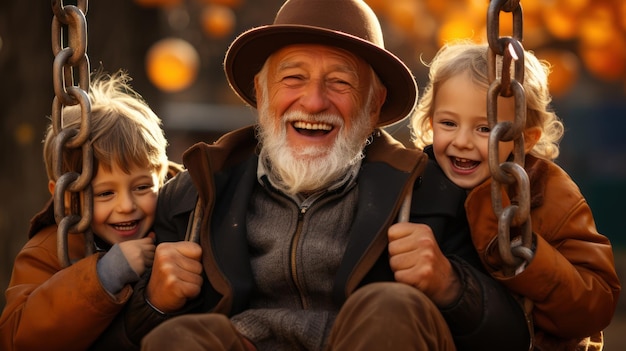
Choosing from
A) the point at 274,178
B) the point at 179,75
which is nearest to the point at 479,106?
the point at 274,178

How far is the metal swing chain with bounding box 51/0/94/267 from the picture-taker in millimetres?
3973

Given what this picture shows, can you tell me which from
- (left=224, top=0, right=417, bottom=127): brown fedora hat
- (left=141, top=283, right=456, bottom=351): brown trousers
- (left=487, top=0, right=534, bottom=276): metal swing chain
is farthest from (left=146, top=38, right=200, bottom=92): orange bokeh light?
(left=141, top=283, right=456, bottom=351): brown trousers

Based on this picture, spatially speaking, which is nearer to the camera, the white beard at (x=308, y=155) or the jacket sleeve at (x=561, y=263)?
the jacket sleeve at (x=561, y=263)

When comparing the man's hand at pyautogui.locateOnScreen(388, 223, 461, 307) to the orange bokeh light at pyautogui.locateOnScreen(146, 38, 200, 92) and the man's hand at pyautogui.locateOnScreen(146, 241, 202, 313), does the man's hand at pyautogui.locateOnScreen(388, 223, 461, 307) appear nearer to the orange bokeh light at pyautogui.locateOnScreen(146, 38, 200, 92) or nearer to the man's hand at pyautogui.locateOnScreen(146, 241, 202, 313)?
the man's hand at pyautogui.locateOnScreen(146, 241, 202, 313)

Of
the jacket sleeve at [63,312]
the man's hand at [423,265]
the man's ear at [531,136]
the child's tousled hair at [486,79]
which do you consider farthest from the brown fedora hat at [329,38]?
the jacket sleeve at [63,312]

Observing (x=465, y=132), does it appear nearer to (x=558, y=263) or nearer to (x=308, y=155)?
(x=308, y=155)

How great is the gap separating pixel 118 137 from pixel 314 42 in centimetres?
78

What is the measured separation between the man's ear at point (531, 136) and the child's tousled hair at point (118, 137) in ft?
4.41

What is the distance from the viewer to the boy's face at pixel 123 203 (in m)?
4.35

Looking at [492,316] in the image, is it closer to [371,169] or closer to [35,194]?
[371,169]

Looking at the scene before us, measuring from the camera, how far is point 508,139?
3.79 meters

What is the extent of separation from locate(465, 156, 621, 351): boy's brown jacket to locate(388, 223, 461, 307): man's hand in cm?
17

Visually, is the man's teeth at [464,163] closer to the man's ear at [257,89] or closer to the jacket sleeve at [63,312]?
the man's ear at [257,89]

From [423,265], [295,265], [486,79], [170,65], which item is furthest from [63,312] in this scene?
[170,65]
